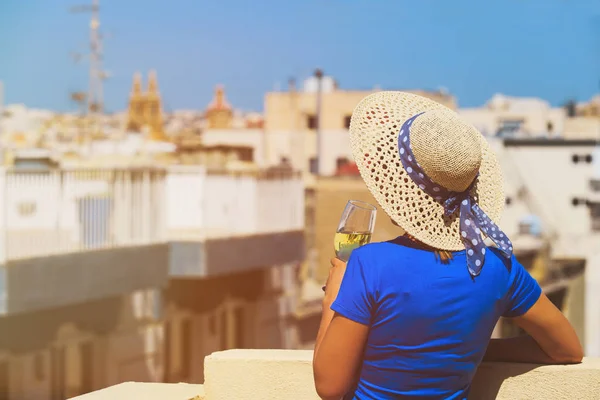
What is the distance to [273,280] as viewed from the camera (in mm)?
22594

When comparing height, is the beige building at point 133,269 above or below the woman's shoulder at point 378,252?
below

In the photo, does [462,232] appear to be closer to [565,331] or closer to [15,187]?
[565,331]

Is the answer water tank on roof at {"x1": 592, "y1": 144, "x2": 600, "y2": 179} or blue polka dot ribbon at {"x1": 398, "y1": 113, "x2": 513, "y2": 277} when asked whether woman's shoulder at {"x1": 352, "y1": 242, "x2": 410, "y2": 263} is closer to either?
blue polka dot ribbon at {"x1": 398, "y1": 113, "x2": 513, "y2": 277}

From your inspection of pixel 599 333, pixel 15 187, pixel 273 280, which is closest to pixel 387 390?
pixel 15 187

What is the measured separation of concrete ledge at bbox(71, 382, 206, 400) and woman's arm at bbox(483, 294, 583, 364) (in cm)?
107

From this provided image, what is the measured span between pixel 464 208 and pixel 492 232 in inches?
4.7

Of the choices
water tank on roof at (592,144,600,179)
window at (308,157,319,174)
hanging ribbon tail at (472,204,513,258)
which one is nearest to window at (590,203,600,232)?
water tank on roof at (592,144,600,179)

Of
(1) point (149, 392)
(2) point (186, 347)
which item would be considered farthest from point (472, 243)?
(2) point (186, 347)

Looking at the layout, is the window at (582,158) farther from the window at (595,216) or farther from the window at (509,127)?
the window at (509,127)

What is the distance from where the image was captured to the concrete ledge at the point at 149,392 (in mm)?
3934

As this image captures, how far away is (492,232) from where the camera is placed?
10.1 feet

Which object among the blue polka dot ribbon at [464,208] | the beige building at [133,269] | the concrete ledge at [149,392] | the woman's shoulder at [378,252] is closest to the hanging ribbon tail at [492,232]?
the blue polka dot ribbon at [464,208]

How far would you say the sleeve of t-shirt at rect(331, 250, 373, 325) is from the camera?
285cm

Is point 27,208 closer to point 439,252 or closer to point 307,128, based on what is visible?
point 439,252
